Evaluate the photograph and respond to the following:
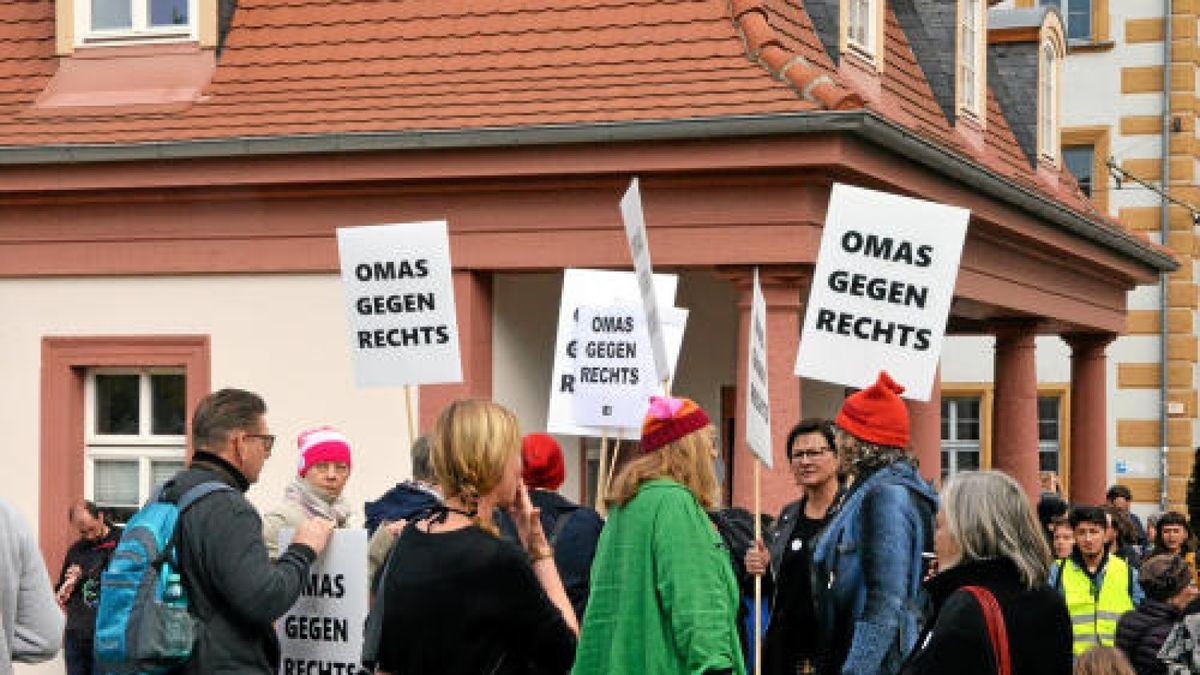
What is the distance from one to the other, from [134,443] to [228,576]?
9.55 metres

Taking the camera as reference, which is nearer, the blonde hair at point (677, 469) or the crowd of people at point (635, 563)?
the crowd of people at point (635, 563)

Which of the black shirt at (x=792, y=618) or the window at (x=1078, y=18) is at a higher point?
the window at (x=1078, y=18)

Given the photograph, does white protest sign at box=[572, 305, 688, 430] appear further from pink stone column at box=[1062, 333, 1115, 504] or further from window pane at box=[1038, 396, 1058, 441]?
window pane at box=[1038, 396, 1058, 441]

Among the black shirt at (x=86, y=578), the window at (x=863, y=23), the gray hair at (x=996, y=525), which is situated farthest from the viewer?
the window at (x=863, y=23)

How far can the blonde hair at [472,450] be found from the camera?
6.55 meters

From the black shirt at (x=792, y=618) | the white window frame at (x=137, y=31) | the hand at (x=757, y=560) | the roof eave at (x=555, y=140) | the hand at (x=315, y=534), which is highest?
the white window frame at (x=137, y=31)

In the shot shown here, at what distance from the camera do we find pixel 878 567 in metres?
7.64

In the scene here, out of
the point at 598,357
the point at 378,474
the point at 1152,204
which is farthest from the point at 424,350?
the point at 1152,204

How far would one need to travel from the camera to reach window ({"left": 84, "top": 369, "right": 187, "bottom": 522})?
16.7 meters

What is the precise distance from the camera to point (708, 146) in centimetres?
1495

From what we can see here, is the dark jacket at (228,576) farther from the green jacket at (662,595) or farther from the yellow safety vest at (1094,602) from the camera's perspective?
the yellow safety vest at (1094,602)

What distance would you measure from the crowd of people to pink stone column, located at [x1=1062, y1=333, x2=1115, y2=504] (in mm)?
13515

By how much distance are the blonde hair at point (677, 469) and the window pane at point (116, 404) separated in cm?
1006

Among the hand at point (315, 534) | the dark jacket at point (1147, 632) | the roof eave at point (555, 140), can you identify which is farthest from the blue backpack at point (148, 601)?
the roof eave at point (555, 140)
